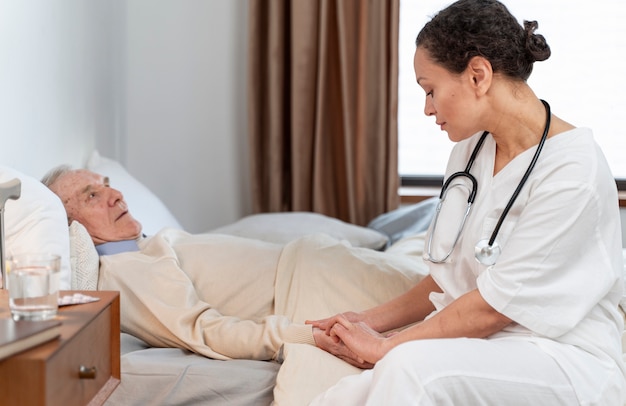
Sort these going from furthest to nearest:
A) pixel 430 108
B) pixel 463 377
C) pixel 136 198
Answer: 1. pixel 136 198
2. pixel 430 108
3. pixel 463 377

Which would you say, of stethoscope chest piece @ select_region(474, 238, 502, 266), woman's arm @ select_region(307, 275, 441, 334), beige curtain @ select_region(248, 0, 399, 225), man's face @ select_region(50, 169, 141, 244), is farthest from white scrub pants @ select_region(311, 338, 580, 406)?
beige curtain @ select_region(248, 0, 399, 225)

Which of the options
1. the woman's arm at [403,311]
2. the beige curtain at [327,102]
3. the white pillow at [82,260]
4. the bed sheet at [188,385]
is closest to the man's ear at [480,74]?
the woman's arm at [403,311]

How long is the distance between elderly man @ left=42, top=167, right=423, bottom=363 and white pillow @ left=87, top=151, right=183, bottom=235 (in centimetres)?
46

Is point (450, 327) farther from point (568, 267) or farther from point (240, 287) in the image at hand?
point (240, 287)

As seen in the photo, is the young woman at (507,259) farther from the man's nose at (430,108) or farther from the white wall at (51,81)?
the white wall at (51,81)

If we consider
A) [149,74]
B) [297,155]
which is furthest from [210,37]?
[297,155]

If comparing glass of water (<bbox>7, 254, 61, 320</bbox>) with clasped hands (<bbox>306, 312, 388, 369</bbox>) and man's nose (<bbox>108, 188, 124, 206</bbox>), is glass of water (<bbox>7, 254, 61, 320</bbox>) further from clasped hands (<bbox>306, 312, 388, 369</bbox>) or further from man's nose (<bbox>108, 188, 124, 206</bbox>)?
man's nose (<bbox>108, 188, 124, 206</bbox>)

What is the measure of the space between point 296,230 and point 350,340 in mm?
1381

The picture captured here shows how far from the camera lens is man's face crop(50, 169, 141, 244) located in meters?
2.17

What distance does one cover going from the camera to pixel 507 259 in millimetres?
1487

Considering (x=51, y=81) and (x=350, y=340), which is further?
(x=51, y=81)

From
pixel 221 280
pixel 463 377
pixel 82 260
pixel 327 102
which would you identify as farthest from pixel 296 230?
pixel 463 377

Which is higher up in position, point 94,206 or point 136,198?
point 94,206

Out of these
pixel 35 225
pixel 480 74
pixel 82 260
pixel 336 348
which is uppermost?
pixel 480 74
